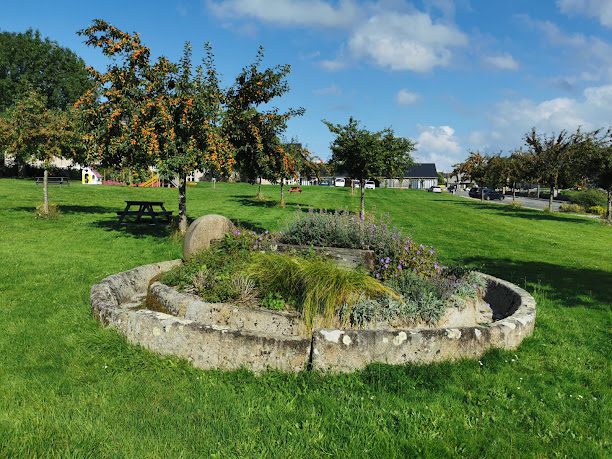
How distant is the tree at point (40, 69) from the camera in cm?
5197

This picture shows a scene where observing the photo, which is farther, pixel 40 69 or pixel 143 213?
pixel 40 69

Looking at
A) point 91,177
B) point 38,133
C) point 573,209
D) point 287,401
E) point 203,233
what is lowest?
point 287,401

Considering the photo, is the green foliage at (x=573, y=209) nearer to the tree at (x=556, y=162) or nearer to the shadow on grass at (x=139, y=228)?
the tree at (x=556, y=162)

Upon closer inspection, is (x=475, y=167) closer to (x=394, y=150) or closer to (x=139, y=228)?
(x=394, y=150)

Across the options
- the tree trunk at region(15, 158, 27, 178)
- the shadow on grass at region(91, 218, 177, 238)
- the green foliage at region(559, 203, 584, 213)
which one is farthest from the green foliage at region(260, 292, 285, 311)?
the tree trunk at region(15, 158, 27, 178)

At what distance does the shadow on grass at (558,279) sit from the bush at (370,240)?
104 inches

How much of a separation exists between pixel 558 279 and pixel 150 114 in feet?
35.3

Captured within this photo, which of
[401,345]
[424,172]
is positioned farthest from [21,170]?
[424,172]

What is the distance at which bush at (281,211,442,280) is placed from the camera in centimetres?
662

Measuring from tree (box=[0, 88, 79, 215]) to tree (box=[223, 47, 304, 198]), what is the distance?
23.5ft

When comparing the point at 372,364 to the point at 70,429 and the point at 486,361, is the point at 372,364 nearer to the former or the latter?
the point at 486,361

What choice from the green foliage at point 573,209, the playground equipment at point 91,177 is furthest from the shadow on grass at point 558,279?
the playground equipment at point 91,177

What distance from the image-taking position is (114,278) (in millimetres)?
6891

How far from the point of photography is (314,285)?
5.32 meters
